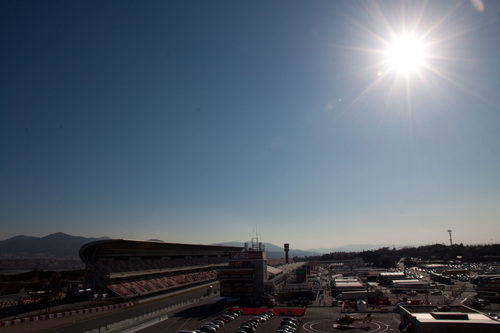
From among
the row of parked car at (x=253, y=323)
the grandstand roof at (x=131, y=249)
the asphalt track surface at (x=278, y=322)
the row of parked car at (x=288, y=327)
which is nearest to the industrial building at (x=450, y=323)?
the asphalt track surface at (x=278, y=322)

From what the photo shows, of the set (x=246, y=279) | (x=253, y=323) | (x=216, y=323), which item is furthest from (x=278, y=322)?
(x=246, y=279)

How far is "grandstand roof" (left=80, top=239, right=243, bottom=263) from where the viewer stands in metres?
50.5

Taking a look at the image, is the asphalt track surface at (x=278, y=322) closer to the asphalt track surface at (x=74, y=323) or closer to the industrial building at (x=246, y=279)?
the asphalt track surface at (x=74, y=323)

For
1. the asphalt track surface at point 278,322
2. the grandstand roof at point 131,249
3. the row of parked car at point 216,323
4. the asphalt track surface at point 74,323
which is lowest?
the asphalt track surface at point 278,322

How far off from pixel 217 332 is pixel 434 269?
10082 centimetres

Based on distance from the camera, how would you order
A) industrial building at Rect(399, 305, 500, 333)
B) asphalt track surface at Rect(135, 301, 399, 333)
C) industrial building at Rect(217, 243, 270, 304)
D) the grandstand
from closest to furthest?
industrial building at Rect(399, 305, 500, 333)
asphalt track surface at Rect(135, 301, 399, 333)
the grandstand
industrial building at Rect(217, 243, 270, 304)

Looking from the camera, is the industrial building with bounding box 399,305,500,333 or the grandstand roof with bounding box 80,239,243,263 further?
the grandstand roof with bounding box 80,239,243,263

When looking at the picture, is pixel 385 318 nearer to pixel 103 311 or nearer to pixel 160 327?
A: pixel 160 327

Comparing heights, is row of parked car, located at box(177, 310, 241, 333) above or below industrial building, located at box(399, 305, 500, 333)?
below

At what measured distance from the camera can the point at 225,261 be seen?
355 feet

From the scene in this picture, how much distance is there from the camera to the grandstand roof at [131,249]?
50.5 meters

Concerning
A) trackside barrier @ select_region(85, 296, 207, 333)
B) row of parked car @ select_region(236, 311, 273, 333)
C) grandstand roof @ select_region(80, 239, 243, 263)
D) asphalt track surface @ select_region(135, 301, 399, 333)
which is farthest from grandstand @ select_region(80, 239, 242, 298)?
row of parked car @ select_region(236, 311, 273, 333)

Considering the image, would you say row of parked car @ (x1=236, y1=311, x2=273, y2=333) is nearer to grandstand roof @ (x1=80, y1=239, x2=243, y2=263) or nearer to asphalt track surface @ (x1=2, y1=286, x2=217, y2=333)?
asphalt track surface @ (x1=2, y1=286, x2=217, y2=333)

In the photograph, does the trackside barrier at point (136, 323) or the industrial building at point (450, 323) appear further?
the trackside barrier at point (136, 323)
